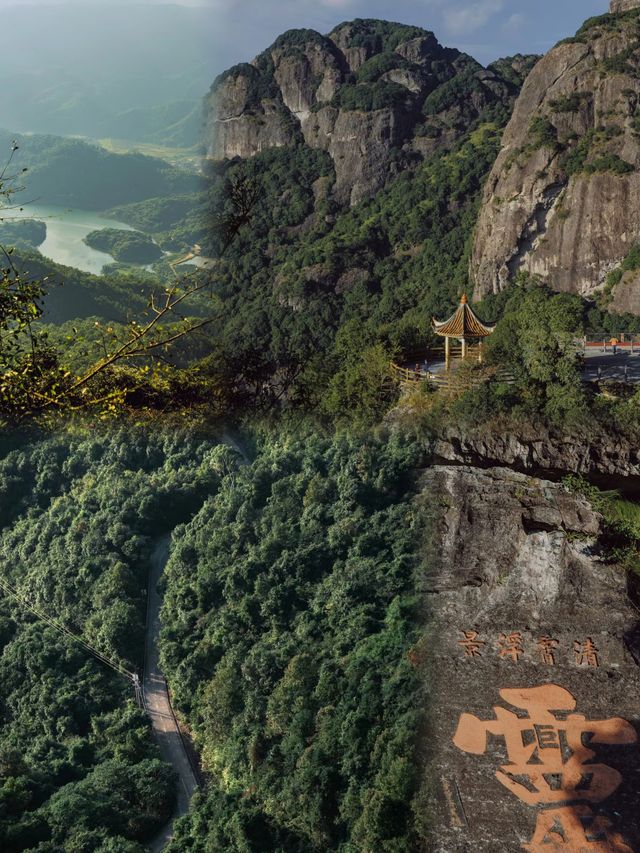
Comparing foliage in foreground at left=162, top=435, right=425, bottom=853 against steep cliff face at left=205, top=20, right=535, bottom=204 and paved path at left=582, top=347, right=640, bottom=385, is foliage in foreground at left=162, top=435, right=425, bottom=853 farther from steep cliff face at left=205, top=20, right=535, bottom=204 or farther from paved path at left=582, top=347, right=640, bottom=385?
steep cliff face at left=205, top=20, right=535, bottom=204

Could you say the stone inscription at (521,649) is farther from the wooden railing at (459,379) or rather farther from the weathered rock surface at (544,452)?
the wooden railing at (459,379)

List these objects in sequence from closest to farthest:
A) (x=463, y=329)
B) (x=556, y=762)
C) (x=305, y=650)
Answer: (x=556, y=762)
(x=463, y=329)
(x=305, y=650)

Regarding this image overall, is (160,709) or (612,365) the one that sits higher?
(612,365)

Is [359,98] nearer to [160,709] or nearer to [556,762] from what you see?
[160,709]

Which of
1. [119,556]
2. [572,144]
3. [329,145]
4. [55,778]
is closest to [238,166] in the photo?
[329,145]

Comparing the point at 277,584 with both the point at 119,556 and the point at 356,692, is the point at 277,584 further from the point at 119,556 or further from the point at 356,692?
the point at 119,556

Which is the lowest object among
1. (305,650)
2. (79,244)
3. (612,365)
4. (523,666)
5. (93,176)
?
(305,650)

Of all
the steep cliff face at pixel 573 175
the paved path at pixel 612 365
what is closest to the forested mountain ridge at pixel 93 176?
the paved path at pixel 612 365

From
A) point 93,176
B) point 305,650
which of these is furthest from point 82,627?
point 93,176
